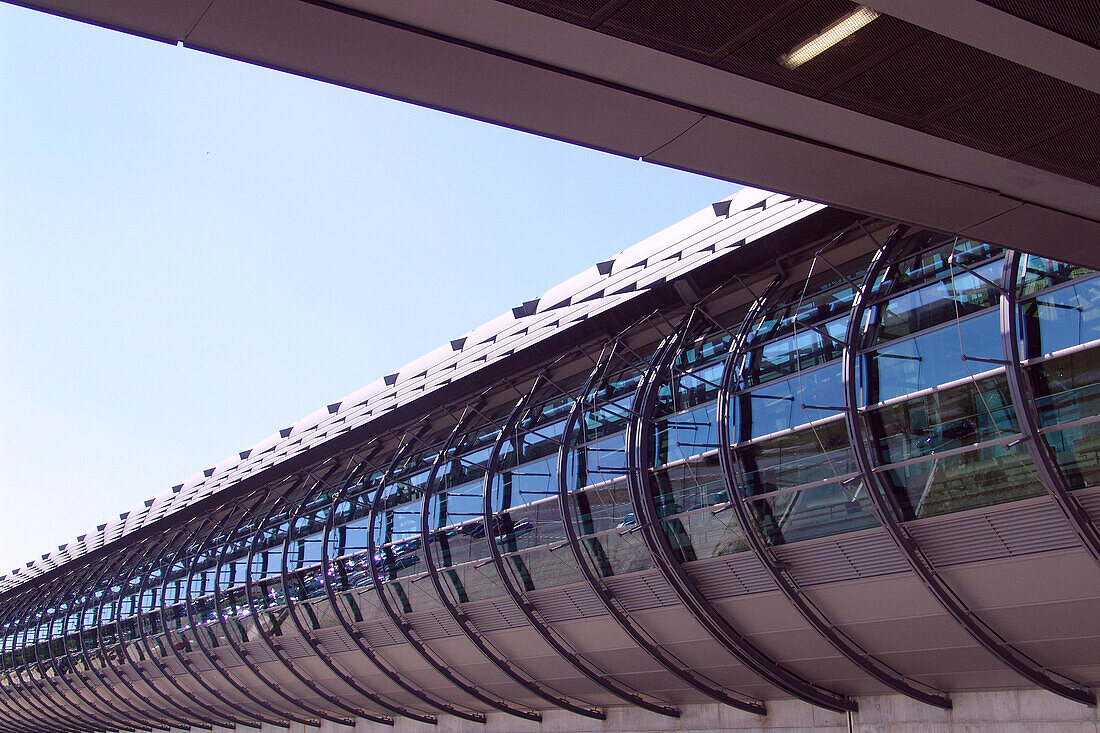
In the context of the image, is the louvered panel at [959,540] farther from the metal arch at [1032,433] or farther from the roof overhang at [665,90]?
the roof overhang at [665,90]

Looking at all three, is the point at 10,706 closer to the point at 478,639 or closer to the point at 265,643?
the point at 265,643

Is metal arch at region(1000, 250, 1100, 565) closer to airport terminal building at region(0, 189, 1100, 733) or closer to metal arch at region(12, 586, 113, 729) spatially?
airport terminal building at region(0, 189, 1100, 733)

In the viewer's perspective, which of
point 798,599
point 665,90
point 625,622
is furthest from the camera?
point 625,622

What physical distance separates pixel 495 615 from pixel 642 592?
4628 millimetres

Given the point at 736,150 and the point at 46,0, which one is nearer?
the point at 46,0

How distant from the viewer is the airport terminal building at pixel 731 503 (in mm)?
13250

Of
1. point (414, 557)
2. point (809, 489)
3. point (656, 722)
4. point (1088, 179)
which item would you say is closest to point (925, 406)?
point (809, 489)

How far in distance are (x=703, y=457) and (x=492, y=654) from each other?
7953mm

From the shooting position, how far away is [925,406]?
13867 mm

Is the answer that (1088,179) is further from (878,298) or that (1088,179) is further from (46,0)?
(878,298)

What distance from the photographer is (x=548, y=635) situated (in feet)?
66.5

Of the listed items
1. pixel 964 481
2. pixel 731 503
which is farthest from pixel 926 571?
pixel 731 503

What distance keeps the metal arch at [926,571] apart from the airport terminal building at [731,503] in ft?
0.13

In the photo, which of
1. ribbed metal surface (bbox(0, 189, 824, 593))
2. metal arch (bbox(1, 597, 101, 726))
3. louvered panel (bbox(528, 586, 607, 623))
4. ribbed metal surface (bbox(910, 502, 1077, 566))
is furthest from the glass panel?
metal arch (bbox(1, 597, 101, 726))
